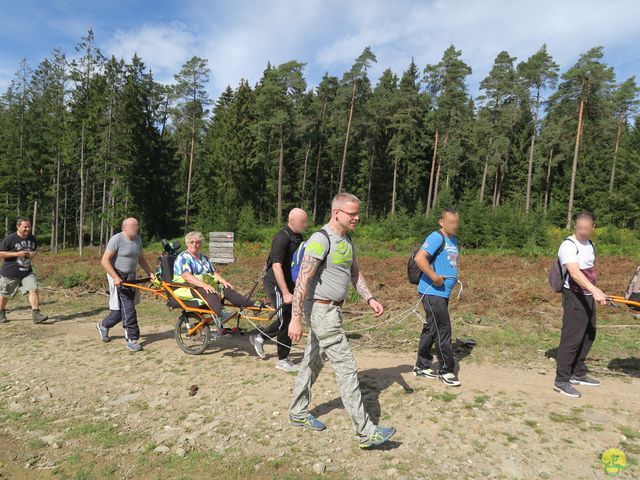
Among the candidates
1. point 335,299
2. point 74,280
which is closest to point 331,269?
point 335,299

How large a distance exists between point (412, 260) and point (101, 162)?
1333 inches

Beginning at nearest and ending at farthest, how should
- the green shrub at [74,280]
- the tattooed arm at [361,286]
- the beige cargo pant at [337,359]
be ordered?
the beige cargo pant at [337,359] < the tattooed arm at [361,286] < the green shrub at [74,280]

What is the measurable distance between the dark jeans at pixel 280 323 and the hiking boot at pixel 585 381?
3381mm

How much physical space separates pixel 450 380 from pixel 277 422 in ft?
6.79

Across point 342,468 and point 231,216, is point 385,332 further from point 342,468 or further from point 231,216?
point 231,216

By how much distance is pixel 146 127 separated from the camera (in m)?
39.4

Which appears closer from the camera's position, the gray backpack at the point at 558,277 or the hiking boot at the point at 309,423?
the hiking boot at the point at 309,423

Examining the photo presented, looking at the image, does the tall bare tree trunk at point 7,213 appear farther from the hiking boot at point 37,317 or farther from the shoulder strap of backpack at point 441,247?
the shoulder strap of backpack at point 441,247

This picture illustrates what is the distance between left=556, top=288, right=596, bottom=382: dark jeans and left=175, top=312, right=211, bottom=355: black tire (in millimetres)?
4579

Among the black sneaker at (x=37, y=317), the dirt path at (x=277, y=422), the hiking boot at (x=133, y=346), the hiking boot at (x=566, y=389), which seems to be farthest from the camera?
the black sneaker at (x=37, y=317)

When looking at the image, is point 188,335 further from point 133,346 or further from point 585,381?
point 585,381

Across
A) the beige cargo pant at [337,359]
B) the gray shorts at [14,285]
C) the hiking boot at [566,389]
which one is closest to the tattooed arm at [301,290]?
the beige cargo pant at [337,359]

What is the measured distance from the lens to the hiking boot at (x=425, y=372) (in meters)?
5.05

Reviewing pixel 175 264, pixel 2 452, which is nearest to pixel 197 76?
pixel 175 264
